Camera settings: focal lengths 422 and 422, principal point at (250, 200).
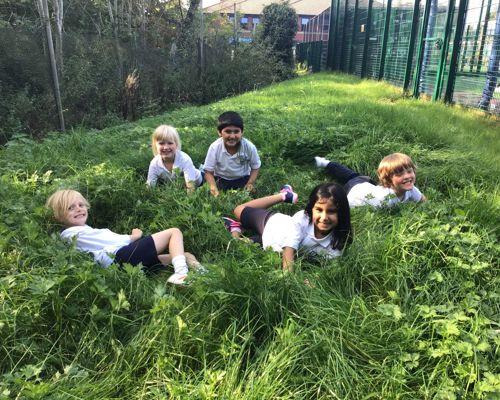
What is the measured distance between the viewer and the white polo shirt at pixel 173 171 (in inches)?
164

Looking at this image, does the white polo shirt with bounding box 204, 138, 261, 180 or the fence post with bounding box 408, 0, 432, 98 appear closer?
the white polo shirt with bounding box 204, 138, 261, 180

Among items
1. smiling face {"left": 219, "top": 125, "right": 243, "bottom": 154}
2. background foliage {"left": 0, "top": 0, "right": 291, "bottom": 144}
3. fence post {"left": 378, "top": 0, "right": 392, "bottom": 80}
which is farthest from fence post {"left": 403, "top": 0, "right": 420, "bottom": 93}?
smiling face {"left": 219, "top": 125, "right": 243, "bottom": 154}

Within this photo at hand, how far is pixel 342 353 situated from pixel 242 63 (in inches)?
564

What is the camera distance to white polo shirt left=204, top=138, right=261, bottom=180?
4469 millimetres

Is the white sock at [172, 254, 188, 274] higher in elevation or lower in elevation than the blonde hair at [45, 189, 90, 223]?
lower

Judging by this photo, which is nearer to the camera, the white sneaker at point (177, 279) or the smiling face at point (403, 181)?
the white sneaker at point (177, 279)

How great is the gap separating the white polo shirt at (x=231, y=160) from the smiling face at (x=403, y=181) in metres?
1.48

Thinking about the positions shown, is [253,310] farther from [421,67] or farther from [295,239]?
[421,67]

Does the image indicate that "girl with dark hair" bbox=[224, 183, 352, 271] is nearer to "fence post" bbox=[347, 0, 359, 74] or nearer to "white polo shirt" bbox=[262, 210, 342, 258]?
"white polo shirt" bbox=[262, 210, 342, 258]

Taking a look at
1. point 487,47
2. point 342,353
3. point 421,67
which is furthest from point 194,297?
point 421,67

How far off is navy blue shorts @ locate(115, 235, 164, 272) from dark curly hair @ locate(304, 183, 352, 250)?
1.15 m

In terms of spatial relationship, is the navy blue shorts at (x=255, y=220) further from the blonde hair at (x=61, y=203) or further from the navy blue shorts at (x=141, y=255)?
the blonde hair at (x=61, y=203)

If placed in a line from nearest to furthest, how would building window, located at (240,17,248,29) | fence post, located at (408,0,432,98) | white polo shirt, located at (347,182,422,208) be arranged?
white polo shirt, located at (347,182,422,208), fence post, located at (408,0,432,98), building window, located at (240,17,248,29)

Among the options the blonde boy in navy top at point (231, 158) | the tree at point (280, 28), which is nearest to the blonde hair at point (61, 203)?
the blonde boy in navy top at point (231, 158)
